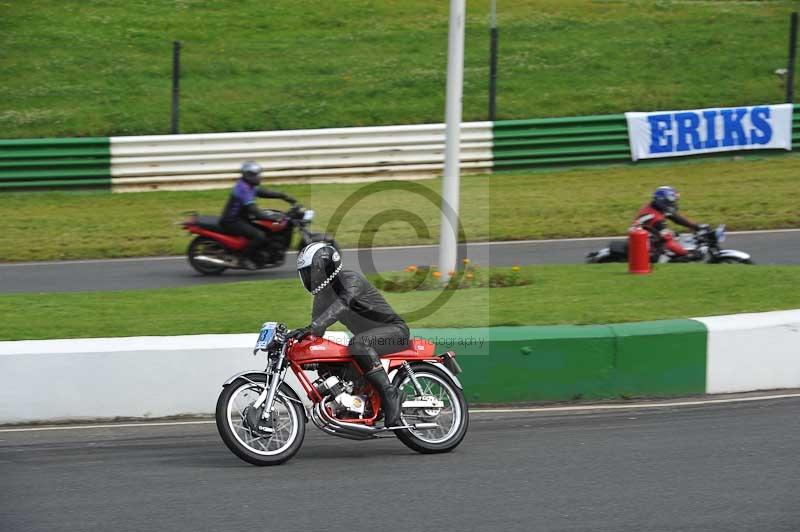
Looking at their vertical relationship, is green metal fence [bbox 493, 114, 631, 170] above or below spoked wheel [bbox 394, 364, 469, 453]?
above

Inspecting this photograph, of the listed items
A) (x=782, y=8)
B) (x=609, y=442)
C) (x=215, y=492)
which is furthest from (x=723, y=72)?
(x=215, y=492)

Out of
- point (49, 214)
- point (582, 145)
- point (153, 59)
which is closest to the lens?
point (49, 214)

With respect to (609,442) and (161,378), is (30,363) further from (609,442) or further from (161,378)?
(609,442)

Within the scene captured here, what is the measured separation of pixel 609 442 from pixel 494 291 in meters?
3.89

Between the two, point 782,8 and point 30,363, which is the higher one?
point 782,8

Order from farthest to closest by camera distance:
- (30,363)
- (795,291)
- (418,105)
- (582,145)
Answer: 1. (418,105)
2. (582,145)
3. (795,291)
4. (30,363)

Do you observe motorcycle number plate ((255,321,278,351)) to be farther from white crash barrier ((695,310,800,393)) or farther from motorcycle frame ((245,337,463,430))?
white crash barrier ((695,310,800,393))

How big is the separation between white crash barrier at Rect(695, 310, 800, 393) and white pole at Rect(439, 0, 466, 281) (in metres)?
3.65

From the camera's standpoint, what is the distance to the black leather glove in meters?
7.44

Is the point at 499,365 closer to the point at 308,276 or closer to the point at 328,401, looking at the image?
the point at 328,401

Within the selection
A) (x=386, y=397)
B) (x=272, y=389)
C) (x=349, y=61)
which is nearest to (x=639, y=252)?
(x=386, y=397)

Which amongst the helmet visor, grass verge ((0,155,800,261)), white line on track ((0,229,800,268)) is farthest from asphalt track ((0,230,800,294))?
the helmet visor

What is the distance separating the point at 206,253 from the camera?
15398 millimetres

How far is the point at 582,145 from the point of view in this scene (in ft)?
71.3
